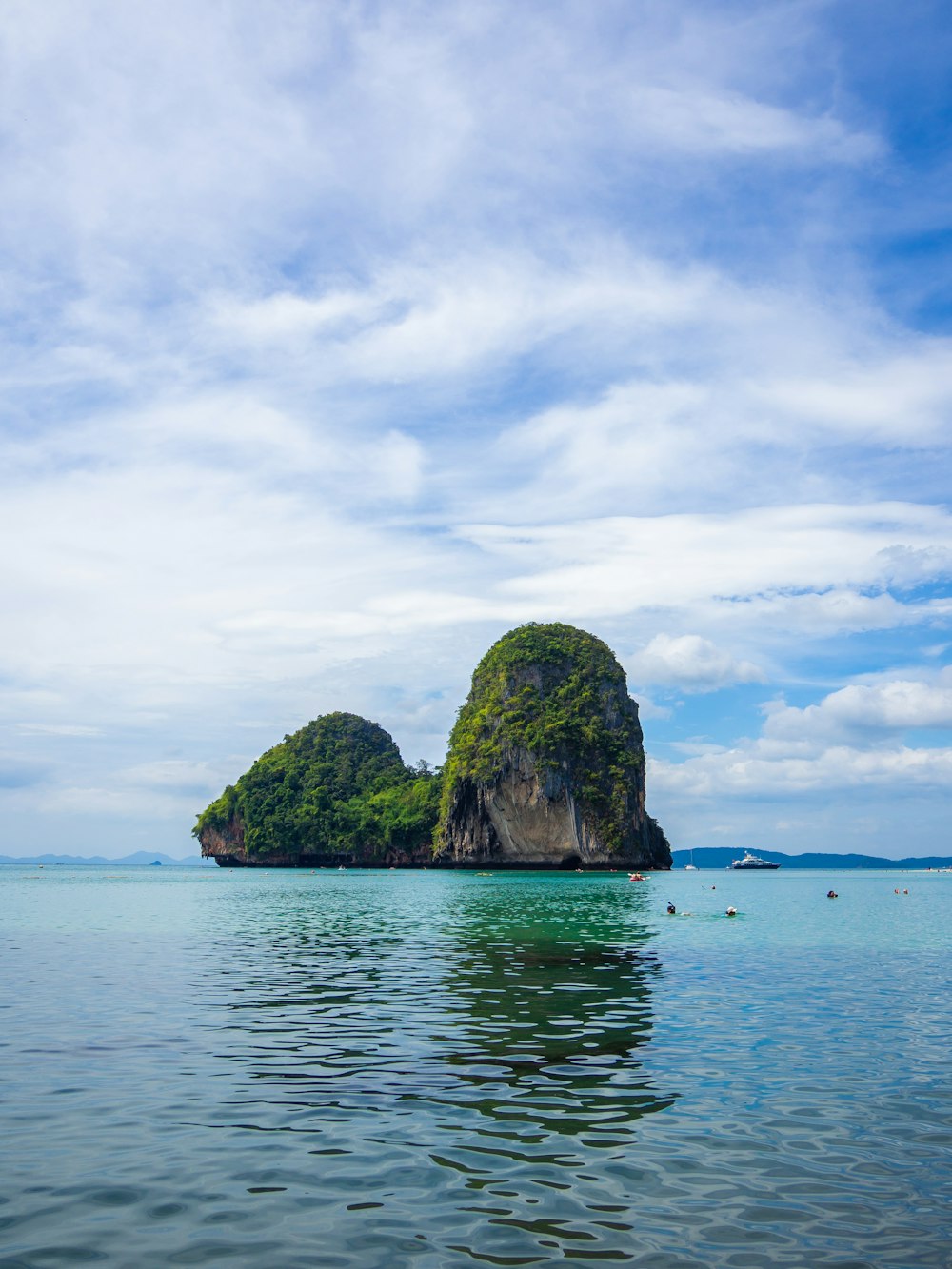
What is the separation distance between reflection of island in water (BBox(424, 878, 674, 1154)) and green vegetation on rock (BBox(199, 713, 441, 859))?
13737 centimetres

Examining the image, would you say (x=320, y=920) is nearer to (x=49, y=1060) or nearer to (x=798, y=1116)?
(x=49, y=1060)

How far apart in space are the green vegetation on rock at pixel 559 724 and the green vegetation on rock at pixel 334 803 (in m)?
15.5

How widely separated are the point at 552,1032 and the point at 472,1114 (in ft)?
16.9

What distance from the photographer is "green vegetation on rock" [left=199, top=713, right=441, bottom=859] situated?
170125 mm

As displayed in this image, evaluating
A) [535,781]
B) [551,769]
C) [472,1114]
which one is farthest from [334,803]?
[472,1114]

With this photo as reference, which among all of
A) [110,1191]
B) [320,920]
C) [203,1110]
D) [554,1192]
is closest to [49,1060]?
[203,1110]

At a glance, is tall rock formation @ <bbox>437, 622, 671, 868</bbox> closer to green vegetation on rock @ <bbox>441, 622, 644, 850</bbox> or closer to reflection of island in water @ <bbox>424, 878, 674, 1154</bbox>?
green vegetation on rock @ <bbox>441, 622, 644, 850</bbox>

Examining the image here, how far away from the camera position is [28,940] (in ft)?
104

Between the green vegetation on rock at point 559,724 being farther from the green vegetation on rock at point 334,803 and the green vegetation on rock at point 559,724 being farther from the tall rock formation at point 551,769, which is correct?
the green vegetation on rock at point 334,803

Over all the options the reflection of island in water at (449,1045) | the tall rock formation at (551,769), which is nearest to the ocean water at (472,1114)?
the reflection of island in water at (449,1045)

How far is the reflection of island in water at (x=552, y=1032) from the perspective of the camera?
11.2 meters

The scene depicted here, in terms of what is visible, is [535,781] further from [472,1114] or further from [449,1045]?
[472,1114]

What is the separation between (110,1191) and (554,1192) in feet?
13.4

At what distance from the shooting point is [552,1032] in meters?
16.0
